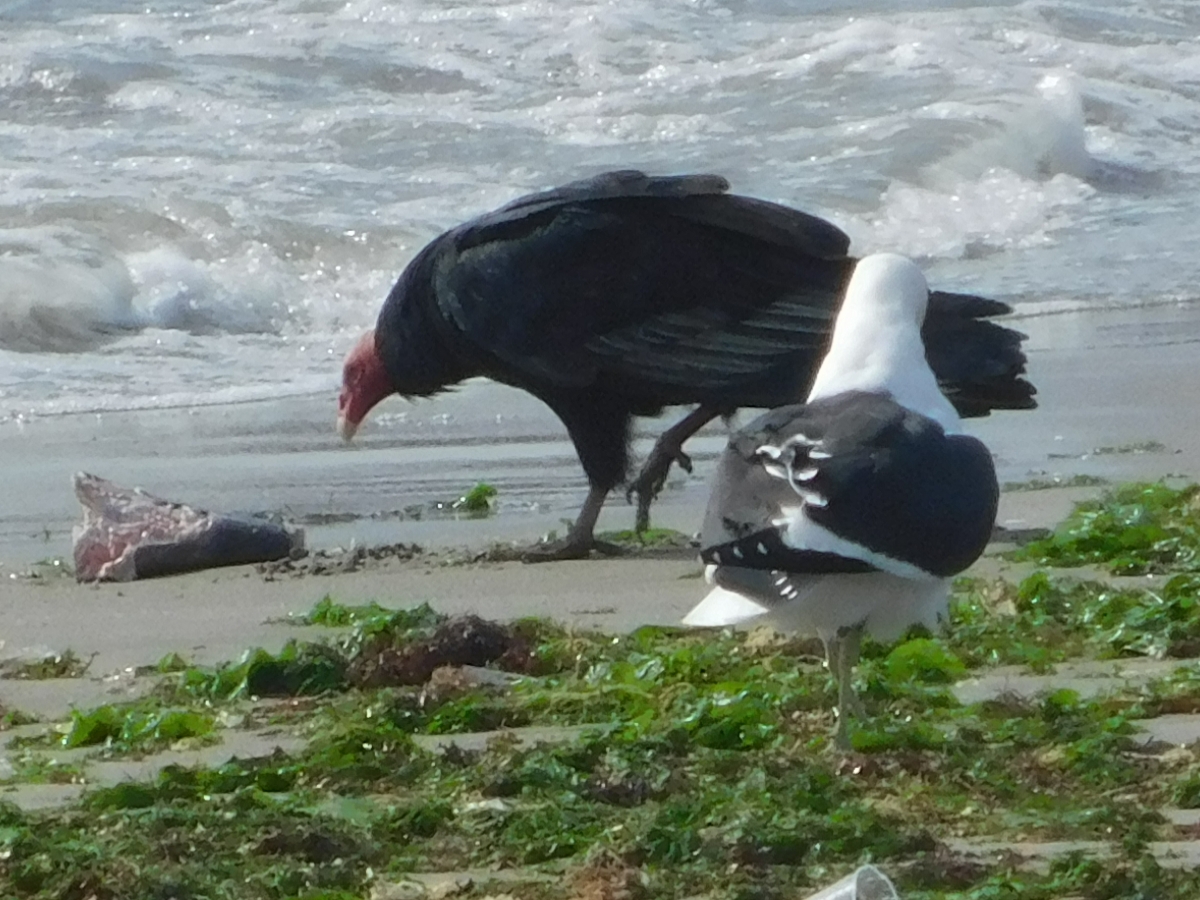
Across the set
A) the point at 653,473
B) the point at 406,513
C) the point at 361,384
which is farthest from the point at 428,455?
the point at 653,473

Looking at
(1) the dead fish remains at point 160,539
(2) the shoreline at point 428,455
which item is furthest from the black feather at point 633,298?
(1) the dead fish remains at point 160,539

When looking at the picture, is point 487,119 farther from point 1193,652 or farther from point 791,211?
point 1193,652

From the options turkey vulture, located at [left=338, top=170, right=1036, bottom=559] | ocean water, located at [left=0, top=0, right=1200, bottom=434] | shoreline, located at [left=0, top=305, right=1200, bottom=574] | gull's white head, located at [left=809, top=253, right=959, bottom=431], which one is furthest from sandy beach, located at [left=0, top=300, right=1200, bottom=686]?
gull's white head, located at [left=809, top=253, right=959, bottom=431]

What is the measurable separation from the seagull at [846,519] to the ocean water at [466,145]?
5.23 meters

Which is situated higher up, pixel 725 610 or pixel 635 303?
pixel 635 303

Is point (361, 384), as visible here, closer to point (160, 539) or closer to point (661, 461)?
point (661, 461)

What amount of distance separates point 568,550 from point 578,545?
36 millimetres

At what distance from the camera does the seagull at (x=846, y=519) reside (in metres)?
3.15

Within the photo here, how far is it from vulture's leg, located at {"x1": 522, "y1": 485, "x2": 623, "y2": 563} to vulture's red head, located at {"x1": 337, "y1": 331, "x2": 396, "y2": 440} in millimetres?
867

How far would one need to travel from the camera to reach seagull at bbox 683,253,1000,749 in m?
3.15

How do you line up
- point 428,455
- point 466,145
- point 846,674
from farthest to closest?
point 466,145 → point 428,455 → point 846,674

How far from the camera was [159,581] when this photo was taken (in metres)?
5.49

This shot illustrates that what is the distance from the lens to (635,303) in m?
6.04

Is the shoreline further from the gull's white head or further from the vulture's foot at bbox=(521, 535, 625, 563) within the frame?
the gull's white head
